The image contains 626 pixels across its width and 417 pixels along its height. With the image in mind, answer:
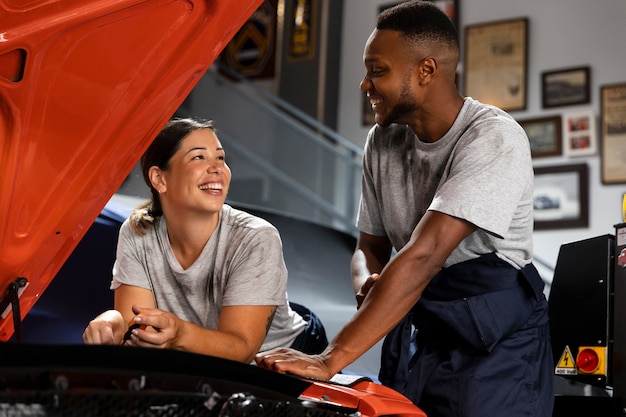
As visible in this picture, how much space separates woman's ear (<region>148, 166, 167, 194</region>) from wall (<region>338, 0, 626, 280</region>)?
17.6 ft

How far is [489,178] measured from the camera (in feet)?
5.36

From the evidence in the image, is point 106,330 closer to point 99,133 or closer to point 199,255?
point 199,255

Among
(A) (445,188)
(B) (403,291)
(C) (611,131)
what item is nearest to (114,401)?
(B) (403,291)

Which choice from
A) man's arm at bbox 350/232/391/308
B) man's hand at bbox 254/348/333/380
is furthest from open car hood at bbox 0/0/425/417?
man's arm at bbox 350/232/391/308

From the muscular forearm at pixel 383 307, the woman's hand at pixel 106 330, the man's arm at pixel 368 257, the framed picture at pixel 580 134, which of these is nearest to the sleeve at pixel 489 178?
the muscular forearm at pixel 383 307

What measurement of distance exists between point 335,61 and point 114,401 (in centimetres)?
775

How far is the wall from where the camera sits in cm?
685

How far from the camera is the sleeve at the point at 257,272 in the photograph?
5.99 feet

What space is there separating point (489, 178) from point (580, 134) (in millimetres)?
5729

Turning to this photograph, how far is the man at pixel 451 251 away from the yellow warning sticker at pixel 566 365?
0.56m

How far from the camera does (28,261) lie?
4.49 feet

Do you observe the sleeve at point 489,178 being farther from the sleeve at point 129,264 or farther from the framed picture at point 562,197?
the framed picture at point 562,197

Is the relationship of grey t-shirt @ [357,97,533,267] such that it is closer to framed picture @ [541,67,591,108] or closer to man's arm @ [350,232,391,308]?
man's arm @ [350,232,391,308]

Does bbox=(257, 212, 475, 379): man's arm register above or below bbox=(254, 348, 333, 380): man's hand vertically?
above
